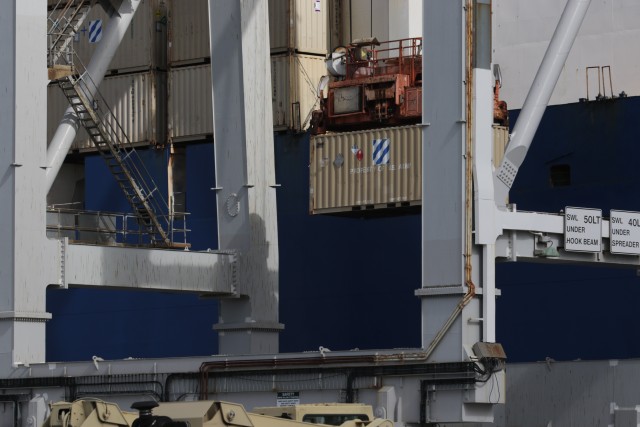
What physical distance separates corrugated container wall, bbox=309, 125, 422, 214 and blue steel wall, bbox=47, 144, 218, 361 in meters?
8.06

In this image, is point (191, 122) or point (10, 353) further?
point (191, 122)

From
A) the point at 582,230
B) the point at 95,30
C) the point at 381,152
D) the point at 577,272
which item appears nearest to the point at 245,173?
the point at 381,152

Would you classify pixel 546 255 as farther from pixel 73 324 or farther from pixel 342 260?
pixel 73 324

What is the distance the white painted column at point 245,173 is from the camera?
37469mm

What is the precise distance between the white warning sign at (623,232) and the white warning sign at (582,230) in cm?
28

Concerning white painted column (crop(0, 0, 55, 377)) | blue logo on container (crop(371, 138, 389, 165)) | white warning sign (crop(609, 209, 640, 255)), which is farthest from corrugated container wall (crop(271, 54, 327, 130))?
white warning sign (crop(609, 209, 640, 255))

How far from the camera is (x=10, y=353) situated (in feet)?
106

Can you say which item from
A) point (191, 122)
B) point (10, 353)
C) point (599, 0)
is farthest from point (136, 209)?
point (599, 0)

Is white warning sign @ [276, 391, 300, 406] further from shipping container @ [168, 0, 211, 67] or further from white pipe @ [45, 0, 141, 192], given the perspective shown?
shipping container @ [168, 0, 211, 67]

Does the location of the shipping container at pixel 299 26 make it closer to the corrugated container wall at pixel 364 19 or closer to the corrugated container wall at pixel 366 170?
the corrugated container wall at pixel 364 19

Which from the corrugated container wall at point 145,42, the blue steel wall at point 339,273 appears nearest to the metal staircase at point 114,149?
the corrugated container wall at point 145,42

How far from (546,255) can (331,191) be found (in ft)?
25.6

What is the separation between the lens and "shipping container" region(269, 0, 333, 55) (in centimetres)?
4141

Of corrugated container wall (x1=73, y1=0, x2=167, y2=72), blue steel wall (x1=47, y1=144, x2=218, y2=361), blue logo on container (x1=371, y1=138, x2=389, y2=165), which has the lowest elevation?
blue steel wall (x1=47, y1=144, x2=218, y2=361)
